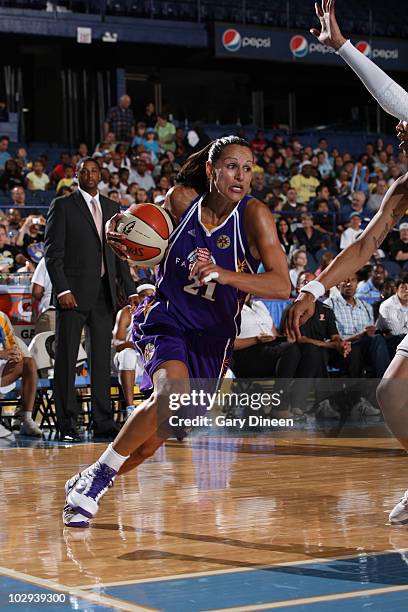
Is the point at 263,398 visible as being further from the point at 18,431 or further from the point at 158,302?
the point at 158,302

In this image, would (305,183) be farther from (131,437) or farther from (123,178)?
(131,437)

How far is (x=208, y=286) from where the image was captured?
4.86m

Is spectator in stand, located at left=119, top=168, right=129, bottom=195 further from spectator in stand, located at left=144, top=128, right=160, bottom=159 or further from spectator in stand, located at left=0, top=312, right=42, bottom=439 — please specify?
spectator in stand, located at left=0, top=312, right=42, bottom=439

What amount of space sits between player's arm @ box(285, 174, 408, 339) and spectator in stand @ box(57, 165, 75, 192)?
11.4 meters

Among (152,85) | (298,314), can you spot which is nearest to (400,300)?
(298,314)

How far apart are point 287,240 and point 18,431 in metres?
6.70

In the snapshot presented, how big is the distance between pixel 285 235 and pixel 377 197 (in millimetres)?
3740

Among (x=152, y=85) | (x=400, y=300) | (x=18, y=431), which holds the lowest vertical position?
(x=18, y=431)

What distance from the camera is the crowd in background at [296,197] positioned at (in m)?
11.1

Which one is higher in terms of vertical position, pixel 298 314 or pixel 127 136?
pixel 127 136

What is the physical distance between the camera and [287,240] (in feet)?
50.8

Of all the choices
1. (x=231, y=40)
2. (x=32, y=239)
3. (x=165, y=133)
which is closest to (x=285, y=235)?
(x=32, y=239)

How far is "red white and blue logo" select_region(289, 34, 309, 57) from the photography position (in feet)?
81.2

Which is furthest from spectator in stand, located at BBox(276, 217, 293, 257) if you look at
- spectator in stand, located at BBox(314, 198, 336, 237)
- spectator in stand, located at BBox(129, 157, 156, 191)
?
spectator in stand, located at BBox(129, 157, 156, 191)
